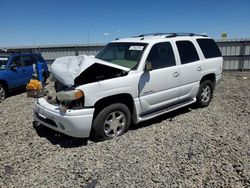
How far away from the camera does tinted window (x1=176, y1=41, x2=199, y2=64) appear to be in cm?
566

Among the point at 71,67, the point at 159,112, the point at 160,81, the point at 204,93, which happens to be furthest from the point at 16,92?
the point at 204,93

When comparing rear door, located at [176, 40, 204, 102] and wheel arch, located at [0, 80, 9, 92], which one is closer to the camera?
rear door, located at [176, 40, 204, 102]

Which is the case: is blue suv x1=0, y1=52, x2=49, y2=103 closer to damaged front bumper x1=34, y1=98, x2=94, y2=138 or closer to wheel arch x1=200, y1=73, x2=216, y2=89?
damaged front bumper x1=34, y1=98, x2=94, y2=138

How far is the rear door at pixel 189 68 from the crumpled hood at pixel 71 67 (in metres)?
1.61

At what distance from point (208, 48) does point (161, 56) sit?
1970 mm

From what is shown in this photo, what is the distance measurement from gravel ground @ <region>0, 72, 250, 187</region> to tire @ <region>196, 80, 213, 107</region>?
67cm

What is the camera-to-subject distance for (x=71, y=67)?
4.39m

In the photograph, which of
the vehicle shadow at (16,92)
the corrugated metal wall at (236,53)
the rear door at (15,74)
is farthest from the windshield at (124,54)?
the corrugated metal wall at (236,53)

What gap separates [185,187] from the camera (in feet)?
10.4

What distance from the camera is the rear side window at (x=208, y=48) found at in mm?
6332

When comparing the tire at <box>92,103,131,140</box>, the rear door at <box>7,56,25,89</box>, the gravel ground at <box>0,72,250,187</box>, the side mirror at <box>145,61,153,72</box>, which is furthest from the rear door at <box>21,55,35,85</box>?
the side mirror at <box>145,61,153,72</box>

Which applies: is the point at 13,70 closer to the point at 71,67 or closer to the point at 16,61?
the point at 16,61

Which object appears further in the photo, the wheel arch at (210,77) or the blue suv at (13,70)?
the blue suv at (13,70)

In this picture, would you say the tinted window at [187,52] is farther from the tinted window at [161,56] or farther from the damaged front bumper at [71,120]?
the damaged front bumper at [71,120]
